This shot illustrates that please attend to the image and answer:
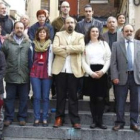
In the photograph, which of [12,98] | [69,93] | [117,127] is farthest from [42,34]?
[117,127]

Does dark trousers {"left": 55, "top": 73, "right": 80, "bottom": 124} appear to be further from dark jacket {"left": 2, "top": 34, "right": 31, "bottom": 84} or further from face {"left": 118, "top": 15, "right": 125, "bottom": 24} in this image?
face {"left": 118, "top": 15, "right": 125, "bottom": 24}

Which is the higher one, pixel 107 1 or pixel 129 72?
pixel 107 1

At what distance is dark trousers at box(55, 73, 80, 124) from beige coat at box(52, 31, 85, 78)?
112mm

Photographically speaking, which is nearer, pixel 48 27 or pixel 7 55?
pixel 7 55

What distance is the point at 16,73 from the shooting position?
5789 mm

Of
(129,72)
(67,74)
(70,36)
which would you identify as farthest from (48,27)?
(129,72)

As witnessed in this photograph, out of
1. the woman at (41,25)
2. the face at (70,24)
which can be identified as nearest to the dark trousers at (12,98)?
the woman at (41,25)

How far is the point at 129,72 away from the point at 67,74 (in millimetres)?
1049

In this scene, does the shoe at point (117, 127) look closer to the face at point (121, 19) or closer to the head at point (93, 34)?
the head at point (93, 34)

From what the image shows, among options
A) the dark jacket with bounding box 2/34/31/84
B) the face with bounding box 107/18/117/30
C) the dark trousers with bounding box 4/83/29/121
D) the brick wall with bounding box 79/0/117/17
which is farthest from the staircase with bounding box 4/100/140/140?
the brick wall with bounding box 79/0/117/17

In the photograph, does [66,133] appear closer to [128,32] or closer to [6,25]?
[128,32]

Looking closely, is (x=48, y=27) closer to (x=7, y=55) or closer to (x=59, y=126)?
(x=7, y=55)

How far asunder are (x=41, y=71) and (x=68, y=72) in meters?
0.47

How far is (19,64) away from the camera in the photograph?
5801mm
